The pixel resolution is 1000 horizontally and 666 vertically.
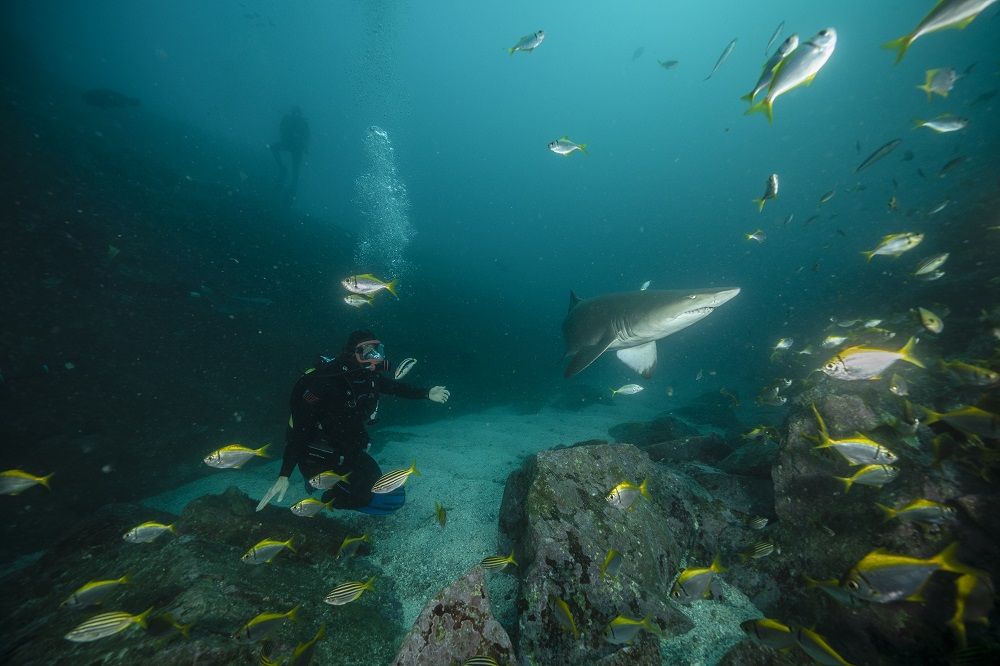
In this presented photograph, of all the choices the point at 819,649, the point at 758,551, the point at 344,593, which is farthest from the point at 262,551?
the point at 758,551

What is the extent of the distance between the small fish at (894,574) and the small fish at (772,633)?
0.54m

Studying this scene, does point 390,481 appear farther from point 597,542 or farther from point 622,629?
point 622,629

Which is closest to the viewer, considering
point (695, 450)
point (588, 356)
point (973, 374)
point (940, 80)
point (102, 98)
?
point (973, 374)

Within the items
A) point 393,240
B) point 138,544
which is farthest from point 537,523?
point 393,240

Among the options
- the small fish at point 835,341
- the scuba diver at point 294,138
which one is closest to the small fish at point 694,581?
the small fish at point 835,341

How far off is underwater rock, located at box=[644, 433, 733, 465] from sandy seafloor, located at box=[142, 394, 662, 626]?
132 inches

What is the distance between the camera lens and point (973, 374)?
3.60 meters

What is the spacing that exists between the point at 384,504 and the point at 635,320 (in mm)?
5067

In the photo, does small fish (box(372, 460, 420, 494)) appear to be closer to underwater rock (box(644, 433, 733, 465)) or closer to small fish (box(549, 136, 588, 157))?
underwater rock (box(644, 433, 733, 465))

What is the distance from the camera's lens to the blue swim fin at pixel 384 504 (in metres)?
5.46

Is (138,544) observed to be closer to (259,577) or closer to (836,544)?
(259,577)

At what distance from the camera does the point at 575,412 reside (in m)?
17.8

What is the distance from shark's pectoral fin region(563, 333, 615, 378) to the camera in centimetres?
541

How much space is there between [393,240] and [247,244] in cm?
3248
